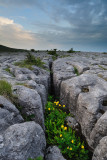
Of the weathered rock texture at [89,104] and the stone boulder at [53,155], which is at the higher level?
the weathered rock texture at [89,104]

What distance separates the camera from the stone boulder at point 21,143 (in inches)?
140

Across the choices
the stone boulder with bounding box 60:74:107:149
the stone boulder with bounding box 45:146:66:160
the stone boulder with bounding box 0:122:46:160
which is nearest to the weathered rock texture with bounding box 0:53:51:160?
the stone boulder with bounding box 0:122:46:160

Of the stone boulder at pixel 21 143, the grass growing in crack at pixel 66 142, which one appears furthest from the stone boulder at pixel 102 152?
the stone boulder at pixel 21 143

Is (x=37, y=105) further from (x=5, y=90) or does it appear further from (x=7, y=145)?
(x=7, y=145)

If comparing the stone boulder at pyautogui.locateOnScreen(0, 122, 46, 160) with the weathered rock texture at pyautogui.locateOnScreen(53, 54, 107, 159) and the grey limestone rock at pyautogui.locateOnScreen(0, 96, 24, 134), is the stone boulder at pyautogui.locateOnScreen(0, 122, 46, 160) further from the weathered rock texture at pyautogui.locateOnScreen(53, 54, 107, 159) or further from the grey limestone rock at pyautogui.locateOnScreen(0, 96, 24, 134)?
the weathered rock texture at pyautogui.locateOnScreen(53, 54, 107, 159)

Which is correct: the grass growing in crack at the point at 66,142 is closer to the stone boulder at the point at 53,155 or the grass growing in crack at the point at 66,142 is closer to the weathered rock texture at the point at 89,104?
the weathered rock texture at the point at 89,104

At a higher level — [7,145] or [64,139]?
[7,145]

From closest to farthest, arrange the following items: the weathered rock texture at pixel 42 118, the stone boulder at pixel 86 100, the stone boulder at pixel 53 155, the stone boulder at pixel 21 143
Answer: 1. the stone boulder at pixel 21 143
2. the weathered rock texture at pixel 42 118
3. the stone boulder at pixel 53 155
4. the stone boulder at pixel 86 100

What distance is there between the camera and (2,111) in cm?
491

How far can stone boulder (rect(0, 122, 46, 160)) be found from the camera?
356 centimetres

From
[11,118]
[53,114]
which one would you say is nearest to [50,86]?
[53,114]

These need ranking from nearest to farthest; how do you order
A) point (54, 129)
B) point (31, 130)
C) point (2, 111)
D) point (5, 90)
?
point (31, 130) < point (2, 111) < point (5, 90) < point (54, 129)

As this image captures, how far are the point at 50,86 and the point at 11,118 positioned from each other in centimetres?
891

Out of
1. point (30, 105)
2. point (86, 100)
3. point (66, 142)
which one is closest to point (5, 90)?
point (30, 105)
